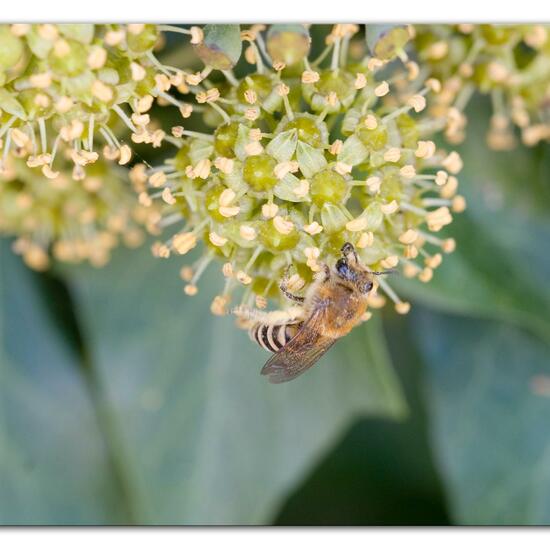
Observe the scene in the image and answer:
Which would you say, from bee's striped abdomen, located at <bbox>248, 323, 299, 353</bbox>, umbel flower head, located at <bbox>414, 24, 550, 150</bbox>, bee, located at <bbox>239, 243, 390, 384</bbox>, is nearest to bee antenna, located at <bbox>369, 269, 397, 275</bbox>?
bee, located at <bbox>239, 243, 390, 384</bbox>

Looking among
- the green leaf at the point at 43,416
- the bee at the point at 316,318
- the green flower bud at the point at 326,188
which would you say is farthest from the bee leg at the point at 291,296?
the green leaf at the point at 43,416

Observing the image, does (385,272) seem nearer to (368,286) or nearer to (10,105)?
(368,286)

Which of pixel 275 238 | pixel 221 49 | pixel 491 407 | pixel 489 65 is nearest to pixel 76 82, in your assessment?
pixel 221 49

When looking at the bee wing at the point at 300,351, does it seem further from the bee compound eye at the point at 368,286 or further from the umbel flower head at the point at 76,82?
the umbel flower head at the point at 76,82

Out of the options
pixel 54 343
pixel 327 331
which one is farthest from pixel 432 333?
pixel 54 343
